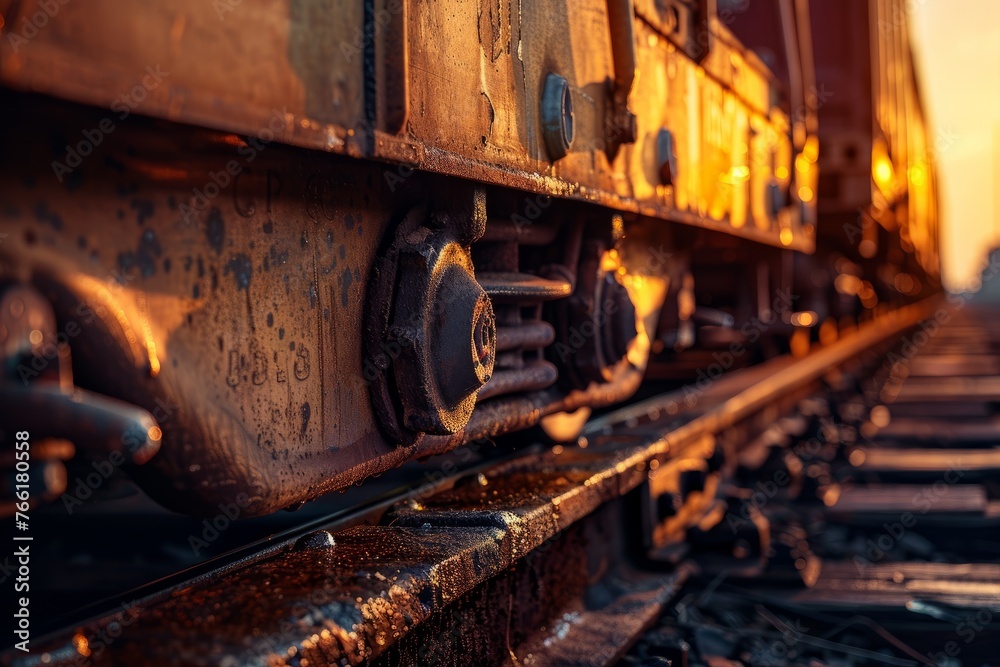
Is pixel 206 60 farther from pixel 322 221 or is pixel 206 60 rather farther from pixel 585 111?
pixel 585 111

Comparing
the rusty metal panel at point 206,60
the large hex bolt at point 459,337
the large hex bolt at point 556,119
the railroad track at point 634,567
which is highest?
the large hex bolt at point 556,119

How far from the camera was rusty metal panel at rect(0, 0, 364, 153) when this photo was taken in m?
1.13

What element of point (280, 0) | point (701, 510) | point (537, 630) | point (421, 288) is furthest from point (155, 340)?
point (701, 510)

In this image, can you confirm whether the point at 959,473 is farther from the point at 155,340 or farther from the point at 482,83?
the point at 155,340

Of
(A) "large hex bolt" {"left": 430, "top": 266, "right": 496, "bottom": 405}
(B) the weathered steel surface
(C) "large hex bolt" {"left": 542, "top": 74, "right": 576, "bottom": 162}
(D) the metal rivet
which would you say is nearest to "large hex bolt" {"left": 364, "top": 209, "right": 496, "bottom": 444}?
(A) "large hex bolt" {"left": 430, "top": 266, "right": 496, "bottom": 405}

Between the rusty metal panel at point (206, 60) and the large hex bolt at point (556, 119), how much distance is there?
2.85ft

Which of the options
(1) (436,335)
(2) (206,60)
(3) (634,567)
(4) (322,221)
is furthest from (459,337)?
(3) (634,567)

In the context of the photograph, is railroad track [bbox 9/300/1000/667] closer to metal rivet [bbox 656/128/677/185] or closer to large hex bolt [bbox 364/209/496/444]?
large hex bolt [bbox 364/209/496/444]

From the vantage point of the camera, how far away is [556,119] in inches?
98.2

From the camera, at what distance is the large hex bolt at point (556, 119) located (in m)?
2.50

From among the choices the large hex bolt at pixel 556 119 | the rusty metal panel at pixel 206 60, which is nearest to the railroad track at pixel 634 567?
the rusty metal panel at pixel 206 60

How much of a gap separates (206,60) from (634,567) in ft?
7.77

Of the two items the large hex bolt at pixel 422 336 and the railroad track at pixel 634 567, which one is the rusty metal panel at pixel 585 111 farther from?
the railroad track at pixel 634 567

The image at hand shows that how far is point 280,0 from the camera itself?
1.49m
